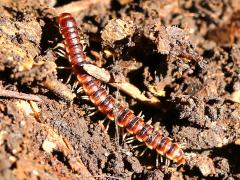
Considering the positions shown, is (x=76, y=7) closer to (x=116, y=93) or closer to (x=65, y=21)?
(x=65, y=21)

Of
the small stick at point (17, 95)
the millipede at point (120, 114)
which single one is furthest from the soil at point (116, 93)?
the millipede at point (120, 114)

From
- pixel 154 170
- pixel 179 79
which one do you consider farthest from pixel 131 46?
pixel 154 170

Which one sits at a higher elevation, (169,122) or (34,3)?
(34,3)

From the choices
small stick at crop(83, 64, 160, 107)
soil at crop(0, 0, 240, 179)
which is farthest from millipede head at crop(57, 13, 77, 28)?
small stick at crop(83, 64, 160, 107)

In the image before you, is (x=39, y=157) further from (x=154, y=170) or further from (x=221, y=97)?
(x=221, y=97)

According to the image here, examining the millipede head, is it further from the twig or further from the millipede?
the twig

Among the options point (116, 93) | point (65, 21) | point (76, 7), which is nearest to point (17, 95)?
point (65, 21)
